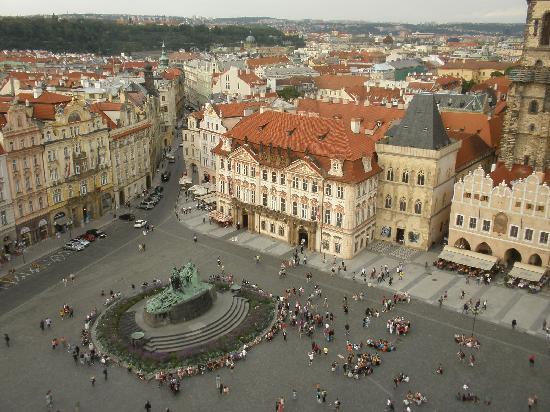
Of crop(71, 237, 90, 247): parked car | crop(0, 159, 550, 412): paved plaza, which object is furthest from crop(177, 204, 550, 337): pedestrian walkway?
crop(71, 237, 90, 247): parked car

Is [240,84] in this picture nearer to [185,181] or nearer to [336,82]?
[336,82]

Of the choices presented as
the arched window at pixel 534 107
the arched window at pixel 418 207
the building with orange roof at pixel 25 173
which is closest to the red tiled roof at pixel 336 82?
the arched window at pixel 534 107

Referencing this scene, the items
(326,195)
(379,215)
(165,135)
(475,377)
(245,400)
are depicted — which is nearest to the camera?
(245,400)

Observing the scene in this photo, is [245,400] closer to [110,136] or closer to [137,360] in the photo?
[137,360]

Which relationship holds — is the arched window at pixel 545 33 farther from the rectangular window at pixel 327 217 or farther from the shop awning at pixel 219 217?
the shop awning at pixel 219 217

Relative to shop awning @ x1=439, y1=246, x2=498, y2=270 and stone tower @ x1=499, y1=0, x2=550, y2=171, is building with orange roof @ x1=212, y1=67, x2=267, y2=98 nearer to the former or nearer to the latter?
stone tower @ x1=499, y1=0, x2=550, y2=171

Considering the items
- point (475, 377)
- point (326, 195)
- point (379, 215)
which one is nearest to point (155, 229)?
point (326, 195)

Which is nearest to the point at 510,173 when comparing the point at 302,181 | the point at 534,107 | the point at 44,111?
the point at 534,107
